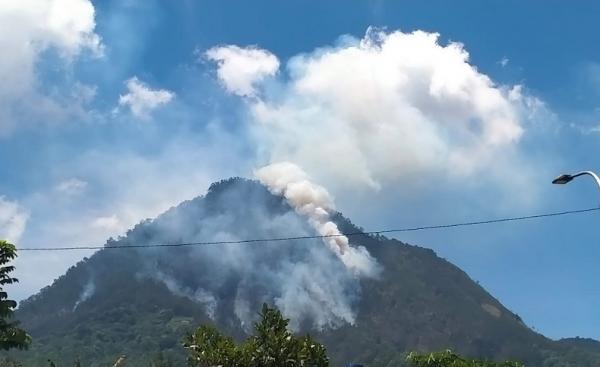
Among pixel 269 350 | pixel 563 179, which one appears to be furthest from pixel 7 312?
pixel 563 179

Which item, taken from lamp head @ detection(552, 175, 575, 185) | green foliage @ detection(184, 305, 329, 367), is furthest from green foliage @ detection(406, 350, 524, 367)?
lamp head @ detection(552, 175, 575, 185)

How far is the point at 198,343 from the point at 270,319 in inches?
162

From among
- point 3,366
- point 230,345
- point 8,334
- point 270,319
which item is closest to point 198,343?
point 230,345

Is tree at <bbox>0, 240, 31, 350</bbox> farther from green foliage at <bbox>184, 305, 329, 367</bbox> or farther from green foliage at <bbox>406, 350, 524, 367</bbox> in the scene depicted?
green foliage at <bbox>406, 350, 524, 367</bbox>

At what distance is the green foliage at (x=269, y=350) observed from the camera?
3053 cm

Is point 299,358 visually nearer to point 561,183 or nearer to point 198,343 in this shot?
point 198,343

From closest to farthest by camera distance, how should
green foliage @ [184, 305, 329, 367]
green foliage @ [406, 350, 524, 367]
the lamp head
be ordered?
1. the lamp head
2. green foliage @ [184, 305, 329, 367]
3. green foliage @ [406, 350, 524, 367]

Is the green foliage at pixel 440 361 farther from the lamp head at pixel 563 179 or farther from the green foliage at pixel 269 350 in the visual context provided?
the lamp head at pixel 563 179

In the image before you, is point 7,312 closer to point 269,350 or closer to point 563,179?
point 269,350

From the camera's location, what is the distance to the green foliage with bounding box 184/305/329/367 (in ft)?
100

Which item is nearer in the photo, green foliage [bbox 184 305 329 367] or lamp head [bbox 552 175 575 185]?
lamp head [bbox 552 175 575 185]

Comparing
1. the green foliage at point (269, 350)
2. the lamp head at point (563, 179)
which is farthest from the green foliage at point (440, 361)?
the lamp head at point (563, 179)

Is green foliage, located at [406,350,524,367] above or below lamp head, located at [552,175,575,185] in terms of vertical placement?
below

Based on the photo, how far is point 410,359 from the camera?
49.9 meters
